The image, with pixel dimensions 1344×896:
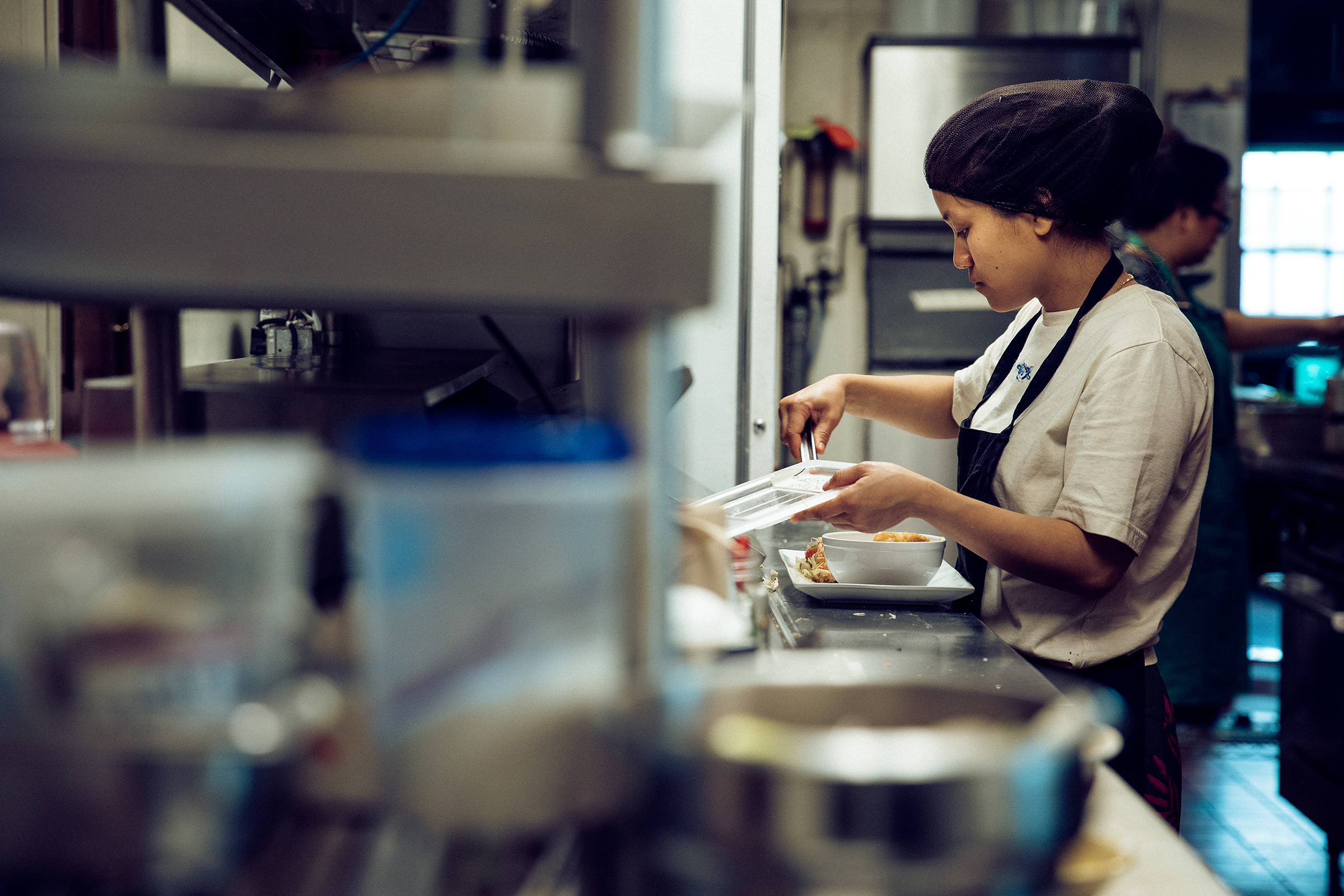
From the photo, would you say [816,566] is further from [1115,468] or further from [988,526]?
[1115,468]

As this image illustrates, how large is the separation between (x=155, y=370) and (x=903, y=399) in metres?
1.63

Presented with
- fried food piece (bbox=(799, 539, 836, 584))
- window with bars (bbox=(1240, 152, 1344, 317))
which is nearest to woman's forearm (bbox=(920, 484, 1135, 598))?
fried food piece (bbox=(799, 539, 836, 584))

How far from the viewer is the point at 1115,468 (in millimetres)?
1410

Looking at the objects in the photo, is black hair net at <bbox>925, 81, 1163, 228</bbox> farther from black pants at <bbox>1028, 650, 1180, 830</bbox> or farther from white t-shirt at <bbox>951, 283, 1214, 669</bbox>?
black pants at <bbox>1028, 650, 1180, 830</bbox>

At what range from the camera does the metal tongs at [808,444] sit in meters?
1.89

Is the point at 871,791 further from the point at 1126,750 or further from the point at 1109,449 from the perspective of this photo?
the point at 1126,750

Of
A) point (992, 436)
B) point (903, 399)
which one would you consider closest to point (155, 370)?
point (992, 436)

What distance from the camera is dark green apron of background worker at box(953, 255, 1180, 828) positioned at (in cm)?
150

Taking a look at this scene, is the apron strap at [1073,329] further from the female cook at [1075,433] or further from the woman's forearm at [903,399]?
the woman's forearm at [903,399]

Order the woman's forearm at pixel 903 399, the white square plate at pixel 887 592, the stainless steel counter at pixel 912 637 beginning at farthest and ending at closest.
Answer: the woman's forearm at pixel 903 399, the white square plate at pixel 887 592, the stainless steel counter at pixel 912 637

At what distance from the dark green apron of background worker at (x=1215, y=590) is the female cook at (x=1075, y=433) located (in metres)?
1.81

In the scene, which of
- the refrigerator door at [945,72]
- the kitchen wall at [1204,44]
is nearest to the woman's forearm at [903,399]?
the refrigerator door at [945,72]

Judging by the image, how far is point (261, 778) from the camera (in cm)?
50

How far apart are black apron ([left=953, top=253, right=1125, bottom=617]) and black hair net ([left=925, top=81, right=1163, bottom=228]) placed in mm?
110
